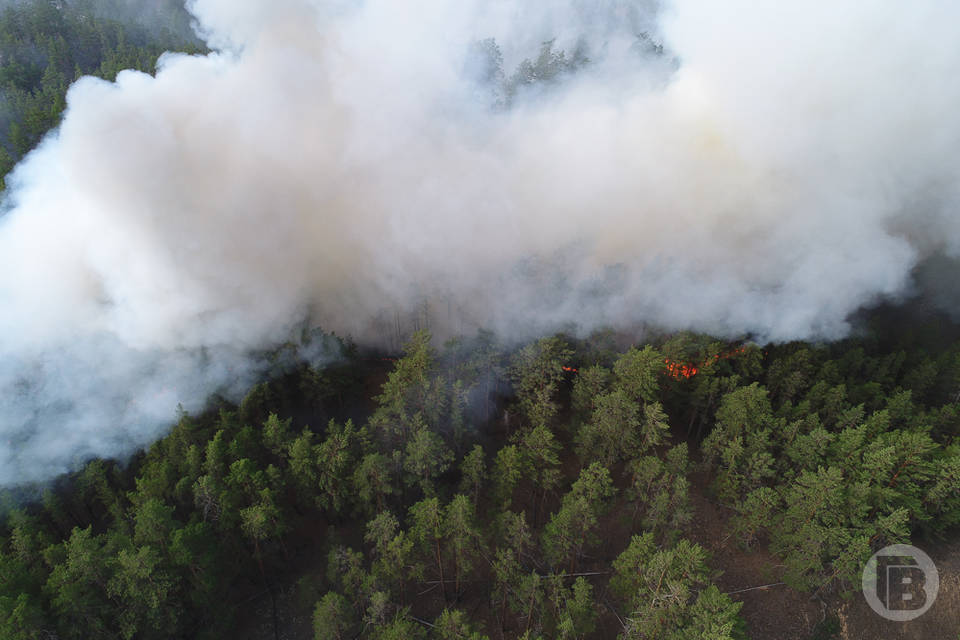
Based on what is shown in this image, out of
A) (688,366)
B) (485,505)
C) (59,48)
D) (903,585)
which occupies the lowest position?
(903,585)

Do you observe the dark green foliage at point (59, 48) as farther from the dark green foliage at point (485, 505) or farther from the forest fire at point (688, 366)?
the forest fire at point (688, 366)

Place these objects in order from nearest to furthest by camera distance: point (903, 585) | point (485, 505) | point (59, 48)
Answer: point (903, 585)
point (485, 505)
point (59, 48)

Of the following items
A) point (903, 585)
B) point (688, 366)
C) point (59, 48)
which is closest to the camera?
point (903, 585)

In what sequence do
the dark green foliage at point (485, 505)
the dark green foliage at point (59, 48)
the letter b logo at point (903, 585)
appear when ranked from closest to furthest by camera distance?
the dark green foliage at point (485, 505), the letter b logo at point (903, 585), the dark green foliage at point (59, 48)

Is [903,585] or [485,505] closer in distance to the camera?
[903,585]

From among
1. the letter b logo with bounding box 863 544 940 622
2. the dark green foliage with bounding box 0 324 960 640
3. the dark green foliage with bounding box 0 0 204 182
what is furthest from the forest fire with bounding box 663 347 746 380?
the dark green foliage with bounding box 0 0 204 182

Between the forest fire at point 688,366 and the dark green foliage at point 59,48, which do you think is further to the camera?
the dark green foliage at point 59,48

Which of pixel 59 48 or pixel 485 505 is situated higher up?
pixel 59 48

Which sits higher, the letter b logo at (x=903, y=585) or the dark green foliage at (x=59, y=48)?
the dark green foliage at (x=59, y=48)

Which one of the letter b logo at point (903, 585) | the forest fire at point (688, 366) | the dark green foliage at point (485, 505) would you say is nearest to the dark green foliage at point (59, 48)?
the dark green foliage at point (485, 505)

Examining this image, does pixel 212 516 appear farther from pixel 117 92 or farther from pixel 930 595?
pixel 930 595

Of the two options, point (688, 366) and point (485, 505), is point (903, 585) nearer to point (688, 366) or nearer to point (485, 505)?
point (688, 366)

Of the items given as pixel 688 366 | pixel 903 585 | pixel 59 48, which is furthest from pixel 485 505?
pixel 59 48
